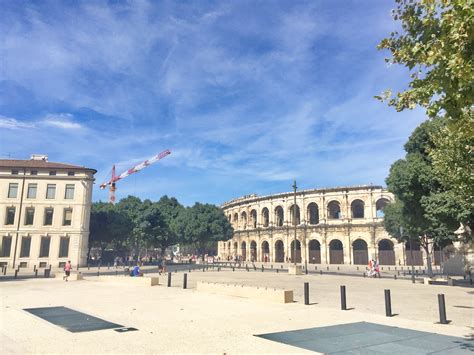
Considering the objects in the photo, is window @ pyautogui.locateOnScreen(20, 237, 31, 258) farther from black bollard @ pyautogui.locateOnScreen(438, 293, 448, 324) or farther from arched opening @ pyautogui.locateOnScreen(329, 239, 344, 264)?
black bollard @ pyautogui.locateOnScreen(438, 293, 448, 324)

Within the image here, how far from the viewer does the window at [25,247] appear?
4694 centimetres

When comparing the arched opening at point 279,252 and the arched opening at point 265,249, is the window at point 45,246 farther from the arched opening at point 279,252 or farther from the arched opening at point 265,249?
the arched opening at point 279,252

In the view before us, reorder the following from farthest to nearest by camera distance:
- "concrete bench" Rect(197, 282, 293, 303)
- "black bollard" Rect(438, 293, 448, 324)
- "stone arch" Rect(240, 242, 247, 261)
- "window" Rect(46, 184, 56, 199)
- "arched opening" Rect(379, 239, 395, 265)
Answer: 1. "stone arch" Rect(240, 242, 247, 261)
2. "arched opening" Rect(379, 239, 395, 265)
3. "window" Rect(46, 184, 56, 199)
4. "concrete bench" Rect(197, 282, 293, 303)
5. "black bollard" Rect(438, 293, 448, 324)

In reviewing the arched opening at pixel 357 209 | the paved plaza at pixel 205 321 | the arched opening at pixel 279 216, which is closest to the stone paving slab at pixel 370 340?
the paved plaza at pixel 205 321

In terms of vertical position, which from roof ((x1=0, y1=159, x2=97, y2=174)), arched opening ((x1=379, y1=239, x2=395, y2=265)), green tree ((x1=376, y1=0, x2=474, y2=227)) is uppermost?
roof ((x1=0, y1=159, x2=97, y2=174))

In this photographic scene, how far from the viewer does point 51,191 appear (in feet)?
161

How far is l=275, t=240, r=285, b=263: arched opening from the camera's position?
70.0 meters

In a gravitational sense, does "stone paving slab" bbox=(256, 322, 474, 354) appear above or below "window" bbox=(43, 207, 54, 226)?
below

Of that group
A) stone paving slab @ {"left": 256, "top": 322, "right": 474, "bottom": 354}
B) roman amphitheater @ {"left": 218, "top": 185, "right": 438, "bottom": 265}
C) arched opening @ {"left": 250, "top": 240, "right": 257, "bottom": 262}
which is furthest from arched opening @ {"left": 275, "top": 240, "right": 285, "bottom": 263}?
stone paving slab @ {"left": 256, "top": 322, "right": 474, "bottom": 354}

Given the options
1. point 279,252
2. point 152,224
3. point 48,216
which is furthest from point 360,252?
point 48,216

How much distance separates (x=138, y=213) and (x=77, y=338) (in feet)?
171

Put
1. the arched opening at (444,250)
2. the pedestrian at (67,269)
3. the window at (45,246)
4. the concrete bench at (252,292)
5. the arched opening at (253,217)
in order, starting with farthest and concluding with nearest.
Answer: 1. the arched opening at (253,217)
2. the window at (45,246)
3. the arched opening at (444,250)
4. the pedestrian at (67,269)
5. the concrete bench at (252,292)

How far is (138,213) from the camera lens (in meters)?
59.2

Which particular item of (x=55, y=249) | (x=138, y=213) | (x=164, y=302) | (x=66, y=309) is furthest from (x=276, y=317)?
(x=138, y=213)
